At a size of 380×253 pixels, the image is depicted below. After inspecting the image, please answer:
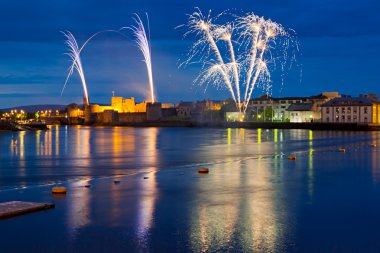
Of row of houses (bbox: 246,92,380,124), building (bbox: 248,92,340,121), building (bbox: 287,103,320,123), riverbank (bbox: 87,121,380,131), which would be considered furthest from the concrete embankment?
building (bbox: 287,103,320,123)

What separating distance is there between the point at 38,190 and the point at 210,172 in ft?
26.1

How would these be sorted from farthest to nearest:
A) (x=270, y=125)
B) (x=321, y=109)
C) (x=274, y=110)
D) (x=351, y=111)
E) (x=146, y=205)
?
(x=274, y=110) < (x=321, y=109) < (x=270, y=125) < (x=351, y=111) < (x=146, y=205)

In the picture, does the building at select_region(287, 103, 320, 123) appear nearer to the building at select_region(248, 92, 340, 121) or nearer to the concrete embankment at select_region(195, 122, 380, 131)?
the building at select_region(248, 92, 340, 121)

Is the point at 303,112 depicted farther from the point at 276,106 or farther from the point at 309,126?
the point at 309,126

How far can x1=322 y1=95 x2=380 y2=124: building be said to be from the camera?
10406cm

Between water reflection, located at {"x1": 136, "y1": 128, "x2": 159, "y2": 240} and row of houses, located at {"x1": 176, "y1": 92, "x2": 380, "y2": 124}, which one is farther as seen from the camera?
row of houses, located at {"x1": 176, "y1": 92, "x2": 380, "y2": 124}

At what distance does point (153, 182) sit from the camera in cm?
1734

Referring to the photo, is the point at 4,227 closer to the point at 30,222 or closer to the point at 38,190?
the point at 30,222

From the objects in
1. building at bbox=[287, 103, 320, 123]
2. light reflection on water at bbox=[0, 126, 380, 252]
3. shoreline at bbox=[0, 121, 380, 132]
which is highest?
building at bbox=[287, 103, 320, 123]

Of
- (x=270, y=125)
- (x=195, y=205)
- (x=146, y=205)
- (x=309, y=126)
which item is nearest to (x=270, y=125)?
(x=270, y=125)

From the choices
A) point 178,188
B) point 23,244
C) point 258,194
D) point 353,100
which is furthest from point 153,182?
point 353,100

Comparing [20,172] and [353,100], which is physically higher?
[353,100]

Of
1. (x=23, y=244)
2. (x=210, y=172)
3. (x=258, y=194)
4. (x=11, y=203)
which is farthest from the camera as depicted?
(x=210, y=172)

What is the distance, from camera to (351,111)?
4134 inches
